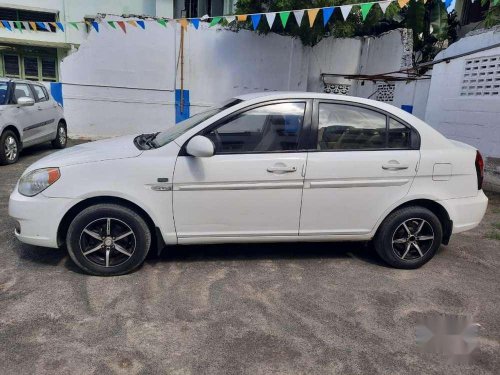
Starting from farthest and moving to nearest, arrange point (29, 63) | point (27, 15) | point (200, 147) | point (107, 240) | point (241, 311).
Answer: point (29, 63) < point (27, 15) < point (107, 240) < point (200, 147) < point (241, 311)

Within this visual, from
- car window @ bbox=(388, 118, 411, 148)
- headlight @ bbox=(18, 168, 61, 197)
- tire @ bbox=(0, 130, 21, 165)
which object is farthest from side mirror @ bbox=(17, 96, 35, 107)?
car window @ bbox=(388, 118, 411, 148)

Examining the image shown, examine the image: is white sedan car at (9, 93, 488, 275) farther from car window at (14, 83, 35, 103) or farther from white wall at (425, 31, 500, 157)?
car window at (14, 83, 35, 103)

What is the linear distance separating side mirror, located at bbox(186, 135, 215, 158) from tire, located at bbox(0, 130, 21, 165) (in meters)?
5.90

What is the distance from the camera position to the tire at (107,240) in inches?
136

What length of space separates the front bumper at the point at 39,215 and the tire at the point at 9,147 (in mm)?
4947

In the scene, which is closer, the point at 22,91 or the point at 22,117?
the point at 22,117

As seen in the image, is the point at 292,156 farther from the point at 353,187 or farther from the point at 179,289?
the point at 179,289

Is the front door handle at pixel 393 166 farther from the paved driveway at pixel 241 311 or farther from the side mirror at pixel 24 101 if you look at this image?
the side mirror at pixel 24 101

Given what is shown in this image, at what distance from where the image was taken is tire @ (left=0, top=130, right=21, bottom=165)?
770cm

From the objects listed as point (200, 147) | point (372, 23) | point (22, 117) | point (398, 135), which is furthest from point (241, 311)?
point (372, 23)

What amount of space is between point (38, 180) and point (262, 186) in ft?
6.26

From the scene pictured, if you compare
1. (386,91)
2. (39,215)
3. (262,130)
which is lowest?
(39,215)

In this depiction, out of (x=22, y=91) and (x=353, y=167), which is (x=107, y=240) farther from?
(x=22, y=91)

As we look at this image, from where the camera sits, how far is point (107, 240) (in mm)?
3545
